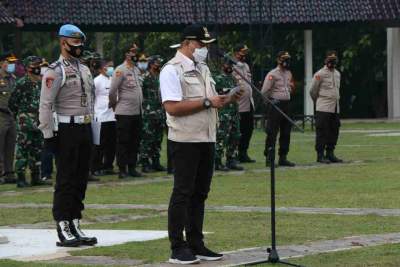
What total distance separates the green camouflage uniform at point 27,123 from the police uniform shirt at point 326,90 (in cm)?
574

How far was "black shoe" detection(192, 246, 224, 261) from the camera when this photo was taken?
10352 millimetres

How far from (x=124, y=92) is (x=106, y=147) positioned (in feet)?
4.36

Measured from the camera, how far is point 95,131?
480 inches

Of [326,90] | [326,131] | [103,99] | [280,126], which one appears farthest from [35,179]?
[326,90]

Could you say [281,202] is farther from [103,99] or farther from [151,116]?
[103,99]

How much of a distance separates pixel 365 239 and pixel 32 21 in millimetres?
28069

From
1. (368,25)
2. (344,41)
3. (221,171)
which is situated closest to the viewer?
(221,171)

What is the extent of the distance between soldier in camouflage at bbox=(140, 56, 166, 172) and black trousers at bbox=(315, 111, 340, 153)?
3098 millimetres

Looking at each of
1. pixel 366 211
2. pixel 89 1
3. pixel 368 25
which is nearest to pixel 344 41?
pixel 368 25

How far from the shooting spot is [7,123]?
18.9 m

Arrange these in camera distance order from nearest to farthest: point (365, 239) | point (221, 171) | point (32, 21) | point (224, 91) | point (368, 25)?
point (224, 91), point (365, 239), point (221, 171), point (32, 21), point (368, 25)

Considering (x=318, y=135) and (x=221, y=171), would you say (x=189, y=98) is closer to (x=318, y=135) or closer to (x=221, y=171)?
(x=221, y=171)

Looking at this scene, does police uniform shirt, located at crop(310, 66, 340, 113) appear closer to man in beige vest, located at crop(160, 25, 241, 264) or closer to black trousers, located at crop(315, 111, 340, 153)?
black trousers, located at crop(315, 111, 340, 153)

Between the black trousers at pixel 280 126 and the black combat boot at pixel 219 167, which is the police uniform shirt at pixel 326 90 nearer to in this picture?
the black trousers at pixel 280 126
